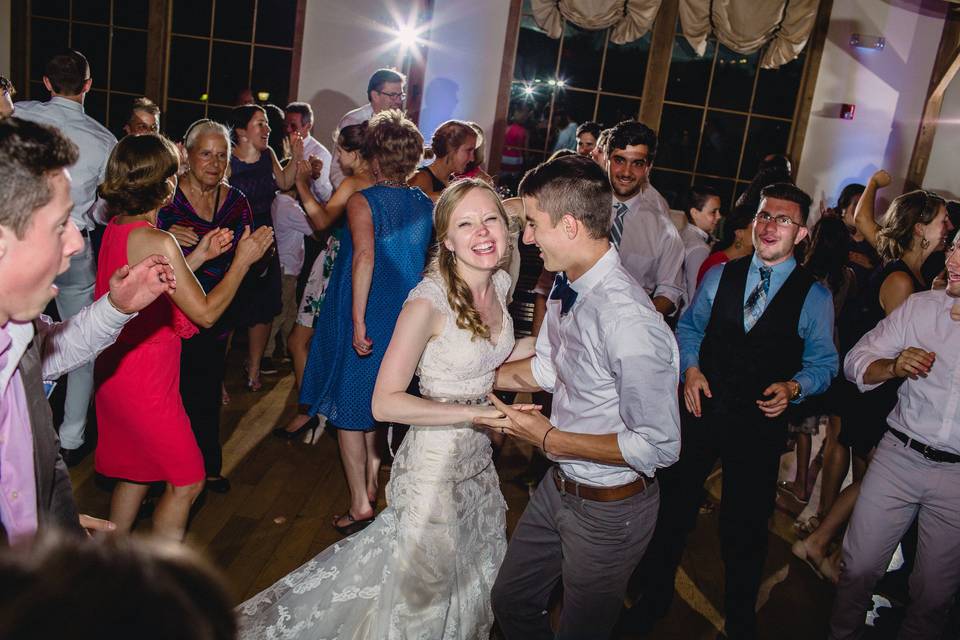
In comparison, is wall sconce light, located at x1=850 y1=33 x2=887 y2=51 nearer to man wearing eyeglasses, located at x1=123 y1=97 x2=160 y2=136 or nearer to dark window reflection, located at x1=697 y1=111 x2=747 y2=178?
dark window reflection, located at x1=697 y1=111 x2=747 y2=178

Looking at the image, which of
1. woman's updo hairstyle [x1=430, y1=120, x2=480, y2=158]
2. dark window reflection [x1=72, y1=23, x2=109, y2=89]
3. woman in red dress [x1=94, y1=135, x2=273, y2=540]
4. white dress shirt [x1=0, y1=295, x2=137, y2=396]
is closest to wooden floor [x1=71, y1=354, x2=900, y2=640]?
woman in red dress [x1=94, y1=135, x2=273, y2=540]

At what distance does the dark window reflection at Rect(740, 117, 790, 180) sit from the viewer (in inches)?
290

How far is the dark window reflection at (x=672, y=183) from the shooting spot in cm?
746

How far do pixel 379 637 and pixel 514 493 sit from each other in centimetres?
154

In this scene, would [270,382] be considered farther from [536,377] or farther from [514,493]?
[536,377]

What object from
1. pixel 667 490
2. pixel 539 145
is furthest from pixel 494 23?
pixel 667 490

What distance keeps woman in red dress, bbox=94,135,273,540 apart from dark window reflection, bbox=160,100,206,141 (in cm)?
562

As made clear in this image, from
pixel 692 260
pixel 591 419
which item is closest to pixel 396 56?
pixel 692 260

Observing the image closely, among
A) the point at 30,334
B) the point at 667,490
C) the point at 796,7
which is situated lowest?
the point at 667,490

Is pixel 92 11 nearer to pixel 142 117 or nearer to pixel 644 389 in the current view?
pixel 142 117

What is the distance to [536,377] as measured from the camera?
2.15 metres

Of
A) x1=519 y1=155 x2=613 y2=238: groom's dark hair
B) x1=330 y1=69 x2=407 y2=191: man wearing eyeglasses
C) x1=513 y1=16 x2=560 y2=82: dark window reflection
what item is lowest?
x1=519 y1=155 x2=613 y2=238: groom's dark hair

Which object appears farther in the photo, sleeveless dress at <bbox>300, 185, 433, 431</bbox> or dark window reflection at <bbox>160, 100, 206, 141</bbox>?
dark window reflection at <bbox>160, 100, 206, 141</bbox>

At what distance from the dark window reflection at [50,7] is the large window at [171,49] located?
1 centimetres
